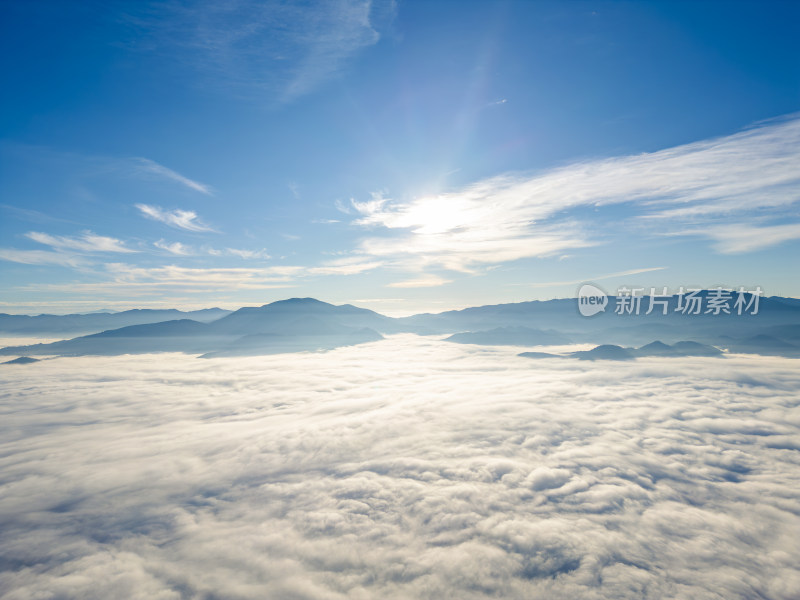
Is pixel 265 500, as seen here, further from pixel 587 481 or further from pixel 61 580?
pixel 587 481

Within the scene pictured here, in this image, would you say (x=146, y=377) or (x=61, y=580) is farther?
(x=146, y=377)

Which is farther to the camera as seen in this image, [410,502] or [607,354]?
[607,354]

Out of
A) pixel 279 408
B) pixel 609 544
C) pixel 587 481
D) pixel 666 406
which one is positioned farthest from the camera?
pixel 279 408

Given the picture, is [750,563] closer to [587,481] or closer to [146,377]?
[587,481]

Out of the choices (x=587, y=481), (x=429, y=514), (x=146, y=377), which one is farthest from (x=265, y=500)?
(x=146, y=377)

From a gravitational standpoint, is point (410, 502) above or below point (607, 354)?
above

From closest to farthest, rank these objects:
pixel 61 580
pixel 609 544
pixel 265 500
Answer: pixel 61 580 → pixel 609 544 → pixel 265 500

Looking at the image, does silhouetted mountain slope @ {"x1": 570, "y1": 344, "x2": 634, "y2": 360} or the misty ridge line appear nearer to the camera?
the misty ridge line

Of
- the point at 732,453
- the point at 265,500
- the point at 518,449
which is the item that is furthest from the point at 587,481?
the point at 265,500

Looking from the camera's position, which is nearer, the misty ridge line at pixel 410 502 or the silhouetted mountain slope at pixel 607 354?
the misty ridge line at pixel 410 502
